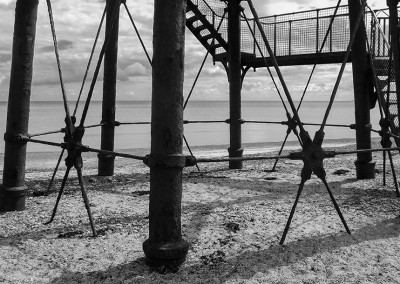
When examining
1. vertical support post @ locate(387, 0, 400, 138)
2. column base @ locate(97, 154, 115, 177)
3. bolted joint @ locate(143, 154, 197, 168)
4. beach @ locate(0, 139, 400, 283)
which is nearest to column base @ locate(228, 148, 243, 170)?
beach @ locate(0, 139, 400, 283)

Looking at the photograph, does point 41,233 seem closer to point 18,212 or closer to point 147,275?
point 18,212

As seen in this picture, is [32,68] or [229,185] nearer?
[32,68]

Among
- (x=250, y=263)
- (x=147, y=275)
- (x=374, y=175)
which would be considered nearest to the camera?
(x=147, y=275)

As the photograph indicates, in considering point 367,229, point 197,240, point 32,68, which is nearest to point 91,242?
point 197,240

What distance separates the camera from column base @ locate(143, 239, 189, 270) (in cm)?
381

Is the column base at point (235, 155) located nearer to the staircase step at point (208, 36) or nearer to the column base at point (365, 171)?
the column base at point (365, 171)

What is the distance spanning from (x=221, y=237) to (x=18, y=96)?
331 centimetres

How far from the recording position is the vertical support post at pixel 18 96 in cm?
593

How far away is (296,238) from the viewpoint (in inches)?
191

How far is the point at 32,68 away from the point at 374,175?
21.5ft

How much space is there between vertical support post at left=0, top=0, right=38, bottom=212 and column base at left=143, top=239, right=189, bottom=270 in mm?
2938

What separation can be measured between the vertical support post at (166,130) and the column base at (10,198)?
2.96m

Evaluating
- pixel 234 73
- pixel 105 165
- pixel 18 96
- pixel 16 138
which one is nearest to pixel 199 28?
pixel 234 73

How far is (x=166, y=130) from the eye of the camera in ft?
12.4
